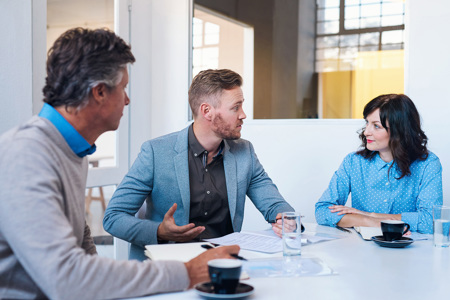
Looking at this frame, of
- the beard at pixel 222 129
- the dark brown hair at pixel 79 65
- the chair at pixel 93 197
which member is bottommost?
the chair at pixel 93 197

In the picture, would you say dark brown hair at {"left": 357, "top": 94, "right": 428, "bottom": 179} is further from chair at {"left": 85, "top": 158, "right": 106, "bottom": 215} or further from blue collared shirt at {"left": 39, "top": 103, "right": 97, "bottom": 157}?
chair at {"left": 85, "top": 158, "right": 106, "bottom": 215}

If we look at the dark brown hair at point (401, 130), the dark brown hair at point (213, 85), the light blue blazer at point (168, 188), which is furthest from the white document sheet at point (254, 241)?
the dark brown hair at point (401, 130)

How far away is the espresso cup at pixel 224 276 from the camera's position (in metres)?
1.11

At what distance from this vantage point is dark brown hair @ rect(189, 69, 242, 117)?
2.46m

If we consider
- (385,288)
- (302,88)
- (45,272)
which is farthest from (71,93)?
(302,88)

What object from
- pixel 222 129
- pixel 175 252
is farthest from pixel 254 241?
pixel 222 129

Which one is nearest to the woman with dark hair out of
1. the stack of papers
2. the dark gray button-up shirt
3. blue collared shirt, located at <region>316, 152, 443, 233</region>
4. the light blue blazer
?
blue collared shirt, located at <region>316, 152, 443, 233</region>

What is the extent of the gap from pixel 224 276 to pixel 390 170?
164 centimetres

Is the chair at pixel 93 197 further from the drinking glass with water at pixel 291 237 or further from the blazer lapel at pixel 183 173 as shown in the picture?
the drinking glass with water at pixel 291 237

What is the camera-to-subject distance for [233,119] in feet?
7.97

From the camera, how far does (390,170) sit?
253cm

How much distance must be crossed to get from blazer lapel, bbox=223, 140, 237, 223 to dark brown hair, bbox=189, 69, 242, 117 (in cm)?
27

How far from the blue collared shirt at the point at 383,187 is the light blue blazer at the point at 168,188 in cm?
31

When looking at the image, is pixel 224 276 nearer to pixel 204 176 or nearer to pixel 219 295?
pixel 219 295
